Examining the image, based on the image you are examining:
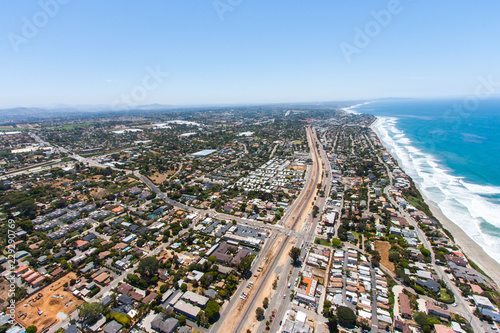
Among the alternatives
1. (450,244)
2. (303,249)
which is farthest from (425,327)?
(450,244)

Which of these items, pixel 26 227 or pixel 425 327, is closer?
pixel 425 327

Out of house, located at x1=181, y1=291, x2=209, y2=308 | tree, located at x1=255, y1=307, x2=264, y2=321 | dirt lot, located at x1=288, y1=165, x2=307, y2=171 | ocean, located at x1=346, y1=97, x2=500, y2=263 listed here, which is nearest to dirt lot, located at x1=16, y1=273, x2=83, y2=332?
house, located at x1=181, y1=291, x2=209, y2=308

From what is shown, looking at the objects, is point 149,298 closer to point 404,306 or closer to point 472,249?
point 404,306

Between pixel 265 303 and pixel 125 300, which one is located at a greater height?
pixel 125 300

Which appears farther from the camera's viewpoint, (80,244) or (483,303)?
(80,244)

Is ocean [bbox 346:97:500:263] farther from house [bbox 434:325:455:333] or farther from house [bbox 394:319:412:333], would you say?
house [bbox 394:319:412:333]

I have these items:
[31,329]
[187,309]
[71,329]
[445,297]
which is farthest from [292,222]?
[31,329]

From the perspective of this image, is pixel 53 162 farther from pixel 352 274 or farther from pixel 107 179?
pixel 352 274
